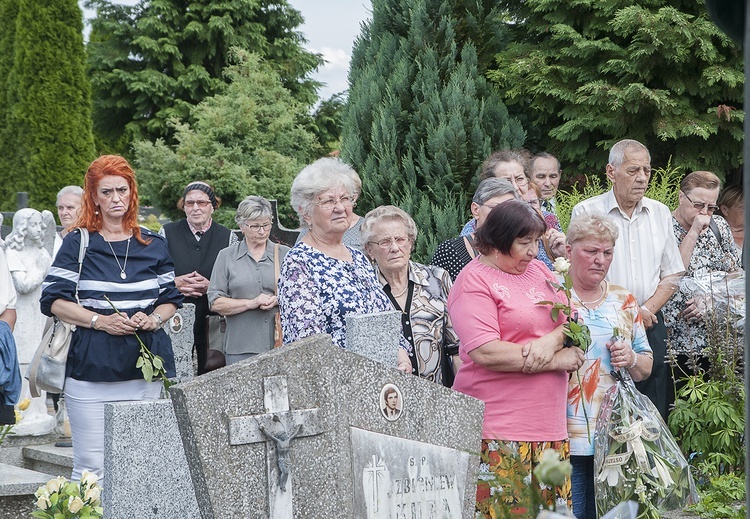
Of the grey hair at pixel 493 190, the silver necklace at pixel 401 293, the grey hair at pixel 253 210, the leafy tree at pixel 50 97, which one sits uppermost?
the leafy tree at pixel 50 97

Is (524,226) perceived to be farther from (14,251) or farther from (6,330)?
(14,251)

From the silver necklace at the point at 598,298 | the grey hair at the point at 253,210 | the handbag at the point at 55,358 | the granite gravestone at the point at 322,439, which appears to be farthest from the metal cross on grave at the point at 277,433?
the grey hair at the point at 253,210

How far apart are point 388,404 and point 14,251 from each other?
5.21 m

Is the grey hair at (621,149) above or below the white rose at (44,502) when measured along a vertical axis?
above

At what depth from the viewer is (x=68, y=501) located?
12.9 feet

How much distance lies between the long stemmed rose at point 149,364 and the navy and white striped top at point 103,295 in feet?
0.20

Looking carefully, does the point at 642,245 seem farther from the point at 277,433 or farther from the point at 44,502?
the point at 44,502

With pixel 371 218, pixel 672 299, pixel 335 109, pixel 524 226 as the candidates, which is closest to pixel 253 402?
pixel 524 226

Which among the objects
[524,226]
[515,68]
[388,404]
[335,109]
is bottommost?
[388,404]

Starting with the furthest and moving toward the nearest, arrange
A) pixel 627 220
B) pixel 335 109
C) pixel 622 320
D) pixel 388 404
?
pixel 335 109 → pixel 627 220 → pixel 622 320 → pixel 388 404

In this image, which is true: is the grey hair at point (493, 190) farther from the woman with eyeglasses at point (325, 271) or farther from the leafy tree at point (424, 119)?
the leafy tree at point (424, 119)

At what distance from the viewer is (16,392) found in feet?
16.5

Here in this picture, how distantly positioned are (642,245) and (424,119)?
391 centimetres

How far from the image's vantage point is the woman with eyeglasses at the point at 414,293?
481 centimetres
